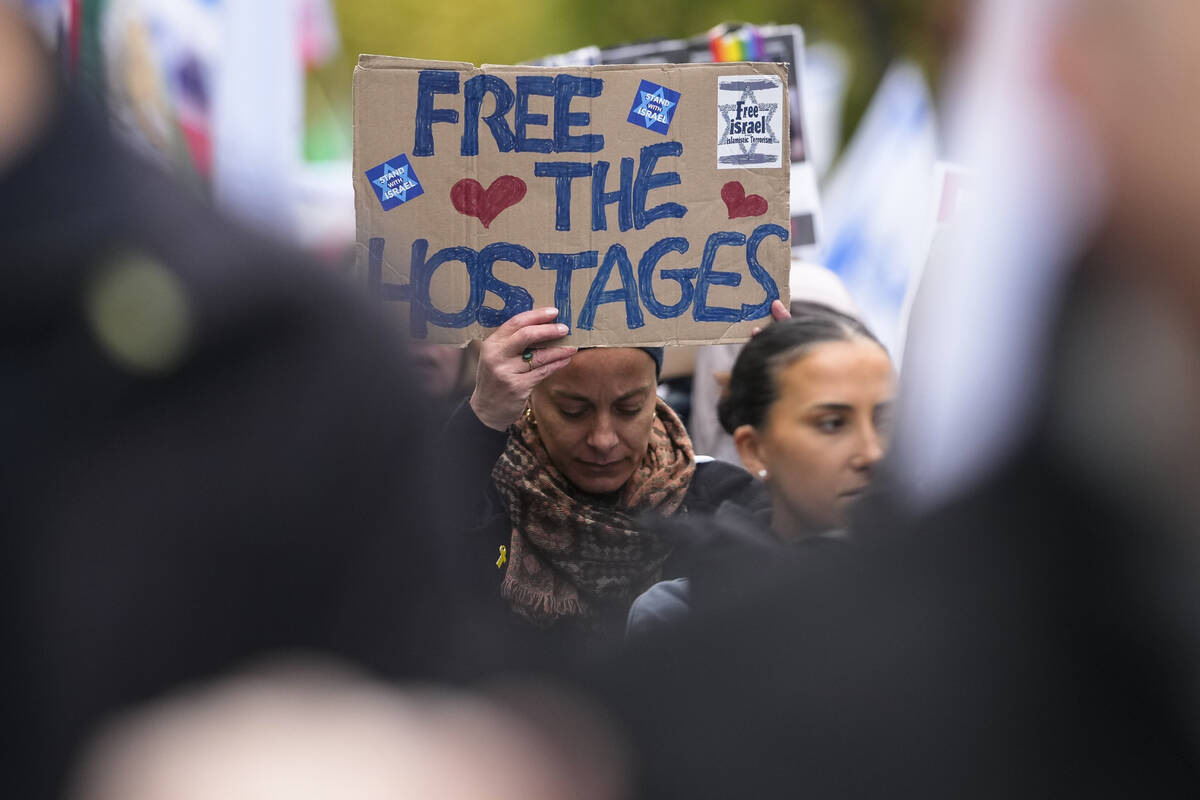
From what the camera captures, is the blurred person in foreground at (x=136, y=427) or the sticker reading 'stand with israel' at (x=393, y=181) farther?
the sticker reading 'stand with israel' at (x=393, y=181)

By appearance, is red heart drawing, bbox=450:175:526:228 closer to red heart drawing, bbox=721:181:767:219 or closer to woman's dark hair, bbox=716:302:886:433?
red heart drawing, bbox=721:181:767:219

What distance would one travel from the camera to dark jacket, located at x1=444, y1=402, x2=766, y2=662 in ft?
8.81

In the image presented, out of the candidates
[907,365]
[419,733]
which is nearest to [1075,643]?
[907,365]

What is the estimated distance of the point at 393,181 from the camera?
8.26 ft

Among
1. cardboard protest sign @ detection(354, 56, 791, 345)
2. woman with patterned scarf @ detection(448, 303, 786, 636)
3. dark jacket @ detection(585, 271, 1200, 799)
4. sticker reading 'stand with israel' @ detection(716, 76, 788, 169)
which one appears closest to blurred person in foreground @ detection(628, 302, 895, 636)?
woman with patterned scarf @ detection(448, 303, 786, 636)

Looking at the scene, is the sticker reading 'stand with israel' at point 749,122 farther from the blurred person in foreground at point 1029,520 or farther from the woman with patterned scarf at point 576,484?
the blurred person in foreground at point 1029,520

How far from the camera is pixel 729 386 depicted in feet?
9.94

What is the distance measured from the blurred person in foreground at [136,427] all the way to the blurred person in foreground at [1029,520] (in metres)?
0.24

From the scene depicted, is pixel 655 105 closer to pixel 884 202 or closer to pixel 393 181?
pixel 393 181

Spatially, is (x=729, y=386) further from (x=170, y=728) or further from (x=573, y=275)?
(x=170, y=728)

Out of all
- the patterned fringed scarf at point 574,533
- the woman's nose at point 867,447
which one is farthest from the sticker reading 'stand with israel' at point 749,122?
the patterned fringed scarf at point 574,533

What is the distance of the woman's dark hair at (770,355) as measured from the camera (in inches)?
112

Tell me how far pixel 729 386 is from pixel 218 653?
7.90 feet

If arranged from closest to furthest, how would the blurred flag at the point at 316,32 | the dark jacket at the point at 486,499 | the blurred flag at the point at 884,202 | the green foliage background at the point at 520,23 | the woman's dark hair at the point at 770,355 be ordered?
the dark jacket at the point at 486,499 < the woman's dark hair at the point at 770,355 < the blurred flag at the point at 884,202 < the blurred flag at the point at 316,32 < the green foliage background at the point at 520,23
